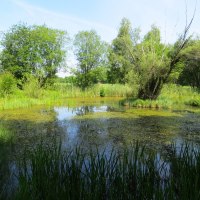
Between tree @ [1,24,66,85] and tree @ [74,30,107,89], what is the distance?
237 inches

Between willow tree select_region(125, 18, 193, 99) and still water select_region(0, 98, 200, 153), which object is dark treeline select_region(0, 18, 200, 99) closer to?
willow tree select_region(125, 18, 193, 99)

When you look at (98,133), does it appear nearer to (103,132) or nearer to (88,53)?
(103,132)

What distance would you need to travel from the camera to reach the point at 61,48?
3538 centimetres

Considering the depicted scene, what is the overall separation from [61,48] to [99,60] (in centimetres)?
712

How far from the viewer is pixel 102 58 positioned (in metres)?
40.3

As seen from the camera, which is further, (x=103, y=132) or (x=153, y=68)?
(x=153, y=68)

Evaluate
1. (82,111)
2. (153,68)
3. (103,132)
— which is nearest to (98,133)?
(103,132)

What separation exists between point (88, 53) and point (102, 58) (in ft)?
8.37

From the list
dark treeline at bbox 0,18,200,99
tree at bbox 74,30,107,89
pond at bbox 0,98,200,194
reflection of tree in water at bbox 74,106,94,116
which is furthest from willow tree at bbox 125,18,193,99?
tree at bbox 74,30,107,89

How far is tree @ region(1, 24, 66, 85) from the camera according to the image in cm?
3188

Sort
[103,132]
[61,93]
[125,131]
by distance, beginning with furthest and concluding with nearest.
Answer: [61,93], [125,131], [103,132]

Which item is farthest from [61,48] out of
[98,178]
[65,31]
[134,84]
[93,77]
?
[98,178]

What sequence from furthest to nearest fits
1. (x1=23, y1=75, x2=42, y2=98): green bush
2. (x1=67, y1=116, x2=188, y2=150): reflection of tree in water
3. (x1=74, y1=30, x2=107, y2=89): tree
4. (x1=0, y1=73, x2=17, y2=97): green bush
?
1. (x1=74, y1=30, x2=107, y2=89): tree
2. (x1=23, y1=75, x2=42, y2=98): green bush
3. (x1=0, y1=73, x2=17, y2=97): green bush
4. (x1=67, y1=116, x2=188, y2=150): reflection of tree in water

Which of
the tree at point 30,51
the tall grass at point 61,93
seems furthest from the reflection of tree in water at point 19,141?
the tree at point 30,51
